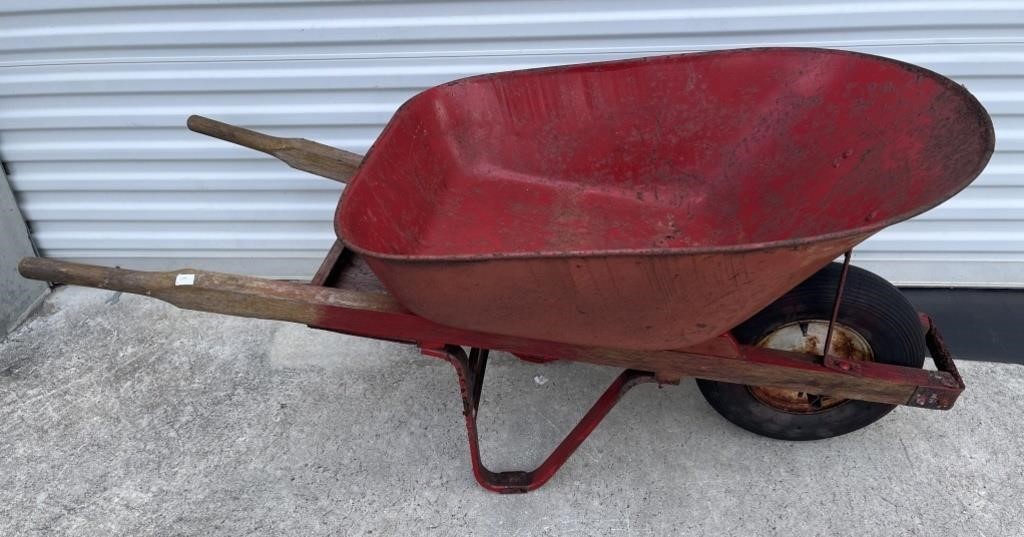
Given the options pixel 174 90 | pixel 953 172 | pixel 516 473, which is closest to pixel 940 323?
pixel 953 172

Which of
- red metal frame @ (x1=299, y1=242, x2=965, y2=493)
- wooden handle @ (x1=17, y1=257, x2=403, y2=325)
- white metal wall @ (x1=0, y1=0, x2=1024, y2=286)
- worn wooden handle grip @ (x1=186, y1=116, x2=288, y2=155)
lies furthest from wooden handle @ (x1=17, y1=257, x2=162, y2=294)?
white metal wall @ (x1=0, y1=0, x2=1024, y2=286)

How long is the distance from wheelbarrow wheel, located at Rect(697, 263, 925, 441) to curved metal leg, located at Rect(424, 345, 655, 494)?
0.37 m

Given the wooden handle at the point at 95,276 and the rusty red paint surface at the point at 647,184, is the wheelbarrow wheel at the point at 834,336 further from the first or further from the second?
the wooden handle at the point at 95,276

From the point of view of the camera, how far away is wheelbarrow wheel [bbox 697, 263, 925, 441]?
1.85 meters

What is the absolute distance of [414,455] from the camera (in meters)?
2.14

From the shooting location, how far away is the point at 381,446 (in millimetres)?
2178

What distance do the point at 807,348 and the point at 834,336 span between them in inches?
3.2

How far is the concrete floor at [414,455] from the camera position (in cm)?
194

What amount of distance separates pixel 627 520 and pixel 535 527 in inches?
10.3

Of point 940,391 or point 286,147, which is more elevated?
point 286,147

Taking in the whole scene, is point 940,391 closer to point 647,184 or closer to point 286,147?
point 647,184

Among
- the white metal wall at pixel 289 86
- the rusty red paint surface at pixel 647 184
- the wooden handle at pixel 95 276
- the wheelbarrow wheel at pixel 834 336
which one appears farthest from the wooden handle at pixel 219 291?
the white metal wall at pixel 289 86

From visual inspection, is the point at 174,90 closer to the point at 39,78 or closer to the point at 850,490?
the point at 39,78

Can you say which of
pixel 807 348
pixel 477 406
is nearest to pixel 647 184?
pixel 807 348
